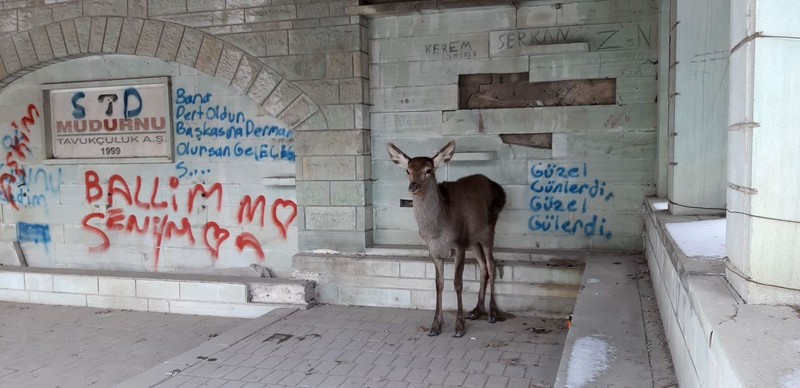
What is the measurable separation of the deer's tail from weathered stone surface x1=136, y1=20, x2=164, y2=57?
459cm

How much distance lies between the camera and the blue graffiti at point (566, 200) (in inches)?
258

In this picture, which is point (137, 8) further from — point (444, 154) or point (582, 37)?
point (582, 37)

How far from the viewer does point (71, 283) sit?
8008 mm

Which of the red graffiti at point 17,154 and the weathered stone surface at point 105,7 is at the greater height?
the weathered stone surface at point 105,7

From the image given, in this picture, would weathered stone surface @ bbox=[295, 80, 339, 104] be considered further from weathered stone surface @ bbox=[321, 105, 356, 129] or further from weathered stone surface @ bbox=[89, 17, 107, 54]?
weathered stone surface @ bbox=[89, 17, 107, 54]

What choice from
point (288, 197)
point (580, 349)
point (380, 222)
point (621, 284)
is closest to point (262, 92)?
point (288, 197)

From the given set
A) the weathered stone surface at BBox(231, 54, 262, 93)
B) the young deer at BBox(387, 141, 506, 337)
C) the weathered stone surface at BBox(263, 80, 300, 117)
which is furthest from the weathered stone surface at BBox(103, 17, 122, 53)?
the young deer at BBox(387, 141, 506, 337)

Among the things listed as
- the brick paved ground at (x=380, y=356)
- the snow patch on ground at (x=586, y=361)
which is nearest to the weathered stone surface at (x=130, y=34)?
the brick paved ground at (x=380, y=356)

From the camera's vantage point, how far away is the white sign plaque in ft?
26.3

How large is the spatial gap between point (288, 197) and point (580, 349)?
15.8 feet

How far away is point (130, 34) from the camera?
7820 mm

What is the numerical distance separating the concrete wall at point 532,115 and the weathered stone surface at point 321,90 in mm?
454

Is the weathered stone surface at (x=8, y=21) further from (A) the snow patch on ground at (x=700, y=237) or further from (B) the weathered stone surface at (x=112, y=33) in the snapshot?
(A) the snow patch on ground at (x=700, y=237)

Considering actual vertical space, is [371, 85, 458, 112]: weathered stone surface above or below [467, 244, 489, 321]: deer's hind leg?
above
